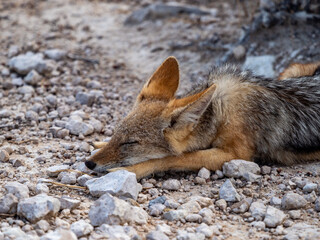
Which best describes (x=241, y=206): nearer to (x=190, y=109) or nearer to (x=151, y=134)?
(x=190, y=109)

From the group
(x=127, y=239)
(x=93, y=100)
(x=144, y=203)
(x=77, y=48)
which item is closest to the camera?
(x=127, y=239)

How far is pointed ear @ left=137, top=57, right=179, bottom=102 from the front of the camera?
5598 mm

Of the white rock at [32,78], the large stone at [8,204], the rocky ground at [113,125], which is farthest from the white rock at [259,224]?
the white rock at [32,78]

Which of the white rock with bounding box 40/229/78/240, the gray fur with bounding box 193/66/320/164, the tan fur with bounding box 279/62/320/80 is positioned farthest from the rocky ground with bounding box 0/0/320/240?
the tan fur with bounding box 279/62/320/80

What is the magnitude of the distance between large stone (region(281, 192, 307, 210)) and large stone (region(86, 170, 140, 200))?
1460 mm

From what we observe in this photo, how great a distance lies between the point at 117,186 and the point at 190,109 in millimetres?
1227

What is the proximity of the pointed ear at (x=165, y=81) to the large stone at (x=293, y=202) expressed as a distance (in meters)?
1.95

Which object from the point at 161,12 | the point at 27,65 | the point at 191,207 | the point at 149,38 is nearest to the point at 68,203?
the point at 191,207

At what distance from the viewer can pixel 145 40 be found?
32.4 feet

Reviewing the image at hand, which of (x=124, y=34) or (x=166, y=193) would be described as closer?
(x=166, y=193)

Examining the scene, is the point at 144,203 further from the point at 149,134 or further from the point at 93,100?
the point at 93,100

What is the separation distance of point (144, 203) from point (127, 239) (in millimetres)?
842

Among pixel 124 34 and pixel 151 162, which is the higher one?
pixel 124 34

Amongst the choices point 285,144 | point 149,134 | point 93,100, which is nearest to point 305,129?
point 285,144
